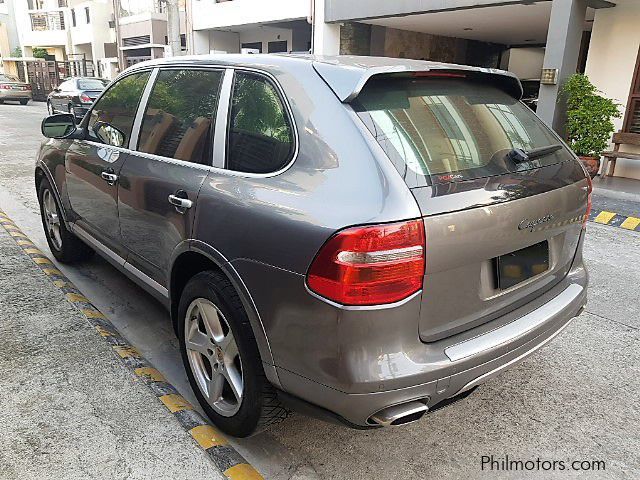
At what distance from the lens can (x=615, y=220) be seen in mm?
6648

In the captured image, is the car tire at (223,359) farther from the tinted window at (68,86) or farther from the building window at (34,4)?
the building window at (34,4)

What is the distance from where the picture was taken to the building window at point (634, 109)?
29.3ft

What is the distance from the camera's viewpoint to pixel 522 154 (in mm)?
2348

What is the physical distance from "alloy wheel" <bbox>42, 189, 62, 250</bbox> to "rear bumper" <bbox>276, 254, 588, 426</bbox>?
334 centimetres

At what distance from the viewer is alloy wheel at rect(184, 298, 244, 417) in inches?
95.5

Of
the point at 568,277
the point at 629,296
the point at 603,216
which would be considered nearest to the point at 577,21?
the point at 603,216

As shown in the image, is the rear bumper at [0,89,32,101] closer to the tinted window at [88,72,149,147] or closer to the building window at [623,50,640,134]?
the tinted window at [88,72,149,147]

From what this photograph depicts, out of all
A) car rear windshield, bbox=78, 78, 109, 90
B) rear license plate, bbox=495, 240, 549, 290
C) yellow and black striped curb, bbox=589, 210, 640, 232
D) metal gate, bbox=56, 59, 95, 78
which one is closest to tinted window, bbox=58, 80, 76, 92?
car rear windshield, bbox=78, 78, 109, 90

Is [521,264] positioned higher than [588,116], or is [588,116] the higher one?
[588,116]

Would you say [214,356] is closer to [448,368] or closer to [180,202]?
[180,202]

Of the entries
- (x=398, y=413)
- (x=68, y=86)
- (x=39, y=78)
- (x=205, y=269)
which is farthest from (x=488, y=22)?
(x=39, y=78)

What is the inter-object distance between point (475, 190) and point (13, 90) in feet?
93.7

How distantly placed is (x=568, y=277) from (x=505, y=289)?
2.23 feet

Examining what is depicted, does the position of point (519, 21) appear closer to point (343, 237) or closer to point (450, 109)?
point (450, 109)
